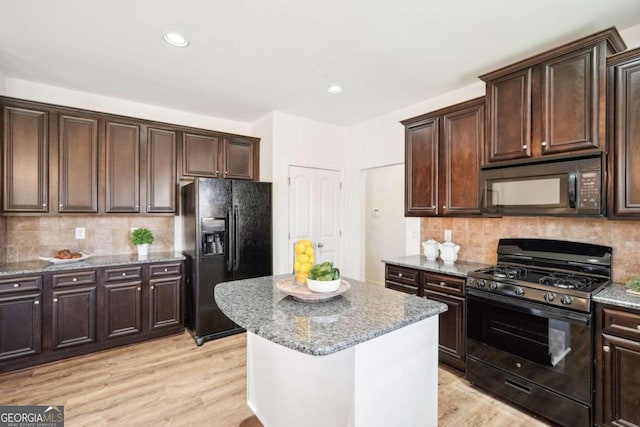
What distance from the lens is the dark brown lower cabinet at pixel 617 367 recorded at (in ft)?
5.68

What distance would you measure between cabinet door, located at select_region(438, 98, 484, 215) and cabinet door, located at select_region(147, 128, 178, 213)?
121 inches

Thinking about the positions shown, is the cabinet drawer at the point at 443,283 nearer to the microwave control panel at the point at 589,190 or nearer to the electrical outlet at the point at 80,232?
the microwave control panel at the point at 589,190

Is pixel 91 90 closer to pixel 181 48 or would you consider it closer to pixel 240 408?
pixel 181 48

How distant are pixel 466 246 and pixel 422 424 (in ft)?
6.67

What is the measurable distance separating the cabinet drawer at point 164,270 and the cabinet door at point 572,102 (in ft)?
12.2

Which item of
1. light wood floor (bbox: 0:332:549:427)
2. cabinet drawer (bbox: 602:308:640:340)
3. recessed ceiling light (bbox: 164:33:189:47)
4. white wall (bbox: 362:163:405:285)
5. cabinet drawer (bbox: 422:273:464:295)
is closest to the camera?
cabinet drawer (bbox: 602:308:640:340)

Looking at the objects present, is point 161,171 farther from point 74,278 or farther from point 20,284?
point 20,284

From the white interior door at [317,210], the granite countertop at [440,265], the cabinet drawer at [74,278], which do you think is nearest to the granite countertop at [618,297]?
the granite countertop at [440,265]

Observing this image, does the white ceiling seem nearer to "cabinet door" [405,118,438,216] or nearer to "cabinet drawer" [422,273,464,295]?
"cabinet door" [405,118,438,216]

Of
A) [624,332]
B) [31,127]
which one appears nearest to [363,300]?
[624,332]

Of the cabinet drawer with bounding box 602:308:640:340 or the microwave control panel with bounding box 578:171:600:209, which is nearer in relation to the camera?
the cabinet drawer with bounding box 602:308:640:340

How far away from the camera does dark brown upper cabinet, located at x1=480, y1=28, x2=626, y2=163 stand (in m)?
Answer: 2.01

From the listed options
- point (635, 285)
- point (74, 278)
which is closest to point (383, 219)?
point (635, 285)

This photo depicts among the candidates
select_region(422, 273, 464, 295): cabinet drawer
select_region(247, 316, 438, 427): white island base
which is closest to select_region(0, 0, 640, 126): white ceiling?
select_region(422, 273, 464, 295): cabinet drawer
